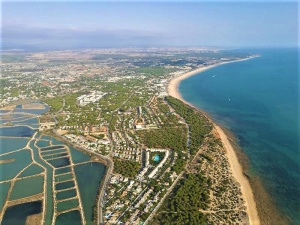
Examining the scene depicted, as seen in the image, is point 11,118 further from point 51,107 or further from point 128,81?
point 128,81

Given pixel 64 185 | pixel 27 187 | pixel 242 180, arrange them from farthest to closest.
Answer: pixel 242 180 < pixel 64 185 < pixel 27 187

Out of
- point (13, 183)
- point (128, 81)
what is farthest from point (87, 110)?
point (128, 81)

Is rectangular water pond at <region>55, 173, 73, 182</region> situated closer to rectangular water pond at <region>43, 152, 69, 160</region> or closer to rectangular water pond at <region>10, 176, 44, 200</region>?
rectangular water pond at <region>10, 176, 44, 200</region>

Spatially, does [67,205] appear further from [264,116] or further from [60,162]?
[264,116]

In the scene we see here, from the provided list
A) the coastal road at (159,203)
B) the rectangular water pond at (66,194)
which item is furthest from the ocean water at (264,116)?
the rectangular water pond at (66,194)

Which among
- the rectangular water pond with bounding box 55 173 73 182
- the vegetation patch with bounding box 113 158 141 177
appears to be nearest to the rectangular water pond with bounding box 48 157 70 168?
the rectangular water pond with bounding box 55 173 73 182

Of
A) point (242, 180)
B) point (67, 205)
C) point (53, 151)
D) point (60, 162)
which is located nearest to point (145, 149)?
point (60, 162)
